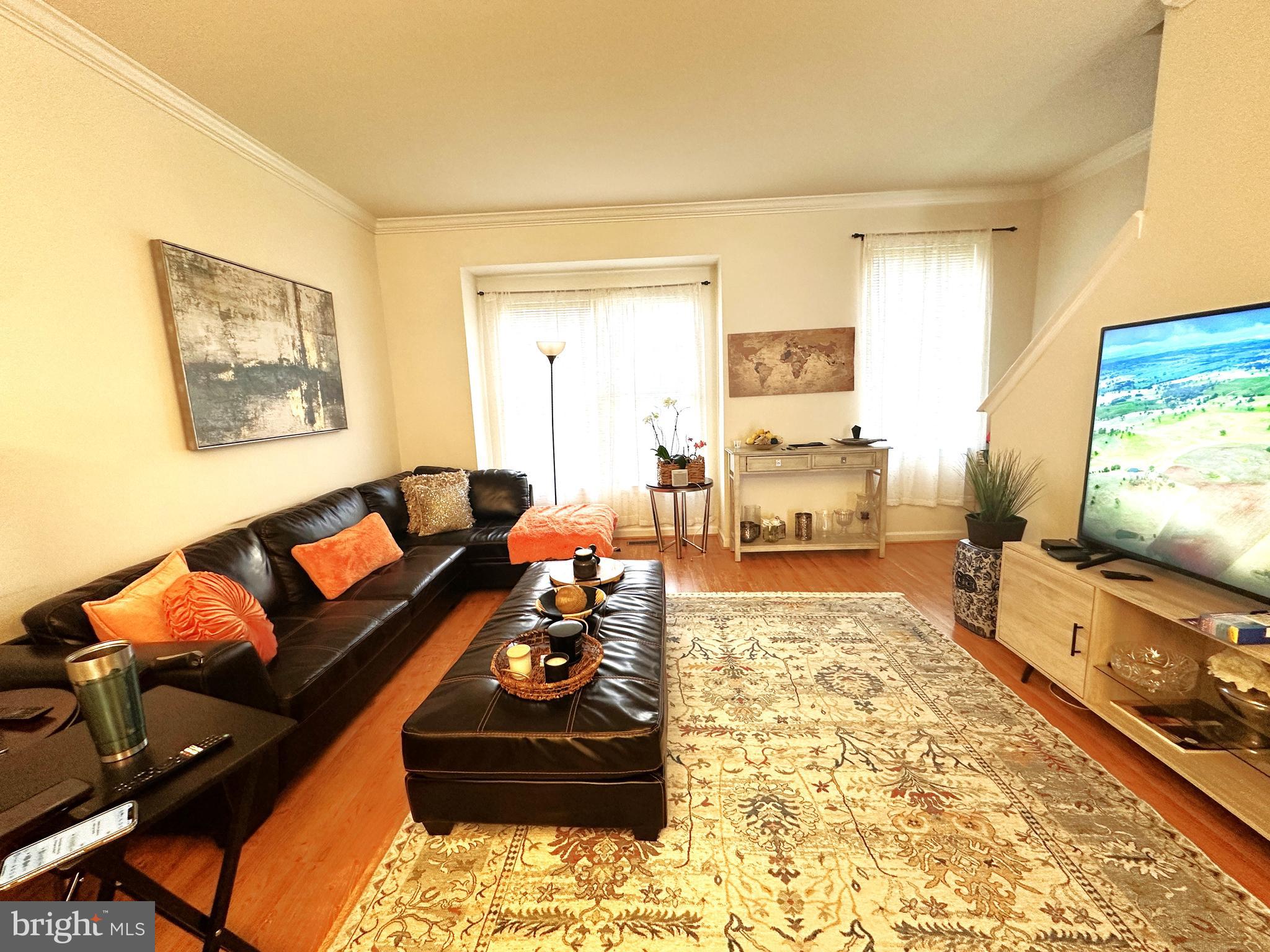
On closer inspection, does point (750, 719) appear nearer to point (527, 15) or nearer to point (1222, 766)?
point (1222, 766)

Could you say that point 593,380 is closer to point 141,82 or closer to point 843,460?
point 843,460

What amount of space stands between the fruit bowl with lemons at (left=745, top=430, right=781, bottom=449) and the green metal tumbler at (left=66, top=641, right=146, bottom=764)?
12.1 ft

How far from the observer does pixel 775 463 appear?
3.88 m

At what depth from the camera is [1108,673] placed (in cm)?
189

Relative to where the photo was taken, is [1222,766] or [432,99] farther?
[432,99]

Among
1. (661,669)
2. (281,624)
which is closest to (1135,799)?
(661,669)

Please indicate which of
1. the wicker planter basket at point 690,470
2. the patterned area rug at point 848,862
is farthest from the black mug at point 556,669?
the wicker planter basket at point 690,470

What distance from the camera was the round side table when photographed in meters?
3.99

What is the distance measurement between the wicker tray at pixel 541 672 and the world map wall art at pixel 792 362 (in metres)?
2.91

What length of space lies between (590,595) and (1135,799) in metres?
2.02

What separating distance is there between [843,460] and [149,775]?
12.9ft

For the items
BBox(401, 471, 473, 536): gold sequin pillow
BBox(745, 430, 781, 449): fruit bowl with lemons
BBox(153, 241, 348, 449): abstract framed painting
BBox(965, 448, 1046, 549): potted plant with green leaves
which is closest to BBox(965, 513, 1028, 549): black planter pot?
BBox(965, 448, 1046, 549): potted plant with green leaves

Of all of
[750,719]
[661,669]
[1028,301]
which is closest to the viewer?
[661,669]

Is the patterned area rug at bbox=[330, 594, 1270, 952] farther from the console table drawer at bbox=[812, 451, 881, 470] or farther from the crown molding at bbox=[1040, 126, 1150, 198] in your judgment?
the crown molding at bbox=[1040, 126, 1150, 198]
